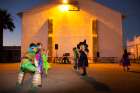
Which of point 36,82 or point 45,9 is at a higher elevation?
point 45,9

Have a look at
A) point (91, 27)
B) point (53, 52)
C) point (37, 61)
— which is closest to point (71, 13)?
point (91, 27)

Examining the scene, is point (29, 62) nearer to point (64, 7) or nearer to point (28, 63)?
point (28, 63)

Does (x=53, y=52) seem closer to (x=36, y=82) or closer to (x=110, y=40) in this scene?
(x=110, y=40)

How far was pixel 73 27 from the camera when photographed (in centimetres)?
3856

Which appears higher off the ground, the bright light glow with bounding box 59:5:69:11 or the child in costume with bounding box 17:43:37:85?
the bright light glow with bounding box 59:5:69:11

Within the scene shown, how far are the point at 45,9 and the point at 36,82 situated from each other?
2931 cm

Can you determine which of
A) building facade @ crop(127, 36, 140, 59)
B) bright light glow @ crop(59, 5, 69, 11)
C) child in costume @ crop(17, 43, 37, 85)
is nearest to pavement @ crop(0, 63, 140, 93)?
child in costume @ crop(17, 43, 37, 85)

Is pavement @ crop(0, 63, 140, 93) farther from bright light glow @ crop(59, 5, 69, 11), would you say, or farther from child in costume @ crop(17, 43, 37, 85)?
bright light glow @ crop(59, 5, 69, 11)

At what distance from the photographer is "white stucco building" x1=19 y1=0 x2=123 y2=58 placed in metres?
38.3

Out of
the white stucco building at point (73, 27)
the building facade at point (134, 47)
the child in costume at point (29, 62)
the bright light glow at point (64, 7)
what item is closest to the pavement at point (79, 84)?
the child in costume at point (29, 62)

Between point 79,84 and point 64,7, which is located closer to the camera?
point 79,84

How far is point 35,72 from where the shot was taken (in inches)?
405

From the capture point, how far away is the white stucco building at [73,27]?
38312mm

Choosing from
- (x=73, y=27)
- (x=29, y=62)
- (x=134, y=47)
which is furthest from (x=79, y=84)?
(x=134, y=47)
